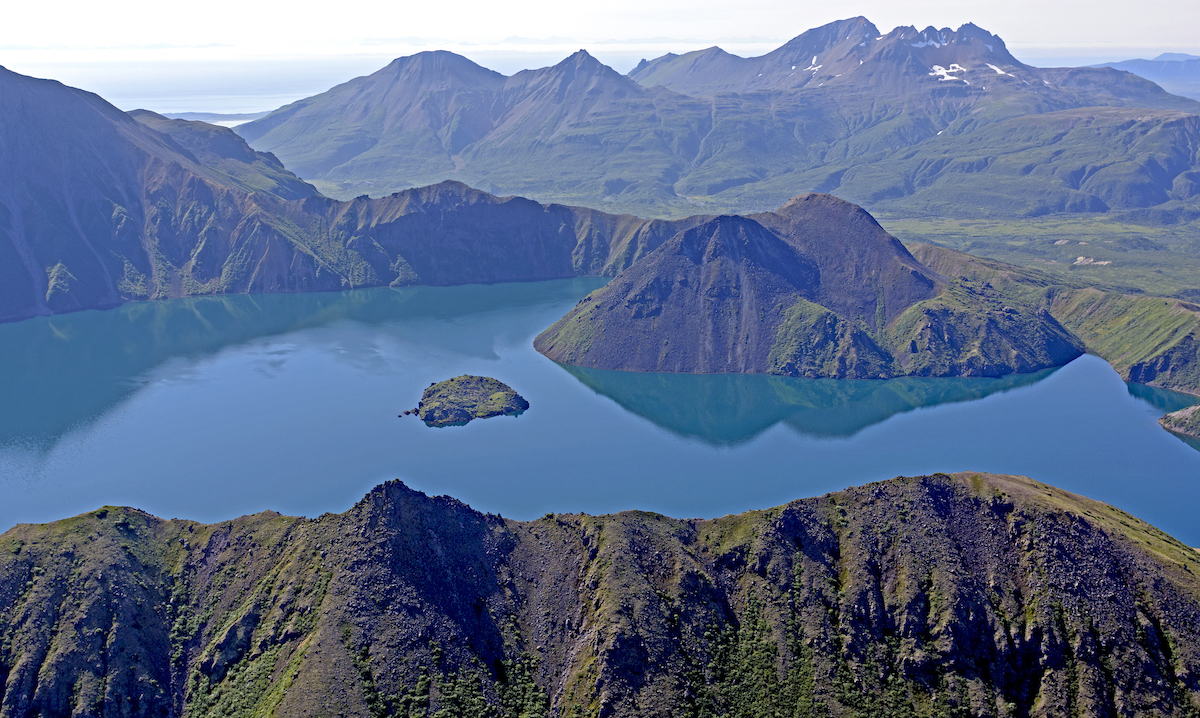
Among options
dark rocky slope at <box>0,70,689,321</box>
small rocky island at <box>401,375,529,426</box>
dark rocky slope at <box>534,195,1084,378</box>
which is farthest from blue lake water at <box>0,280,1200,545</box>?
dark rocky slope at <box>0,70,689,321</box>

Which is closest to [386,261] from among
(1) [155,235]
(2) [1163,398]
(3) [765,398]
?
(1) [155,235]

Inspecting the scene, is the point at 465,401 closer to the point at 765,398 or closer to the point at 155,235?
the point at 765,398

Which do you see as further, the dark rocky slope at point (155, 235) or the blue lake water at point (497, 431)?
the dark rocky slope at point (155, 235)

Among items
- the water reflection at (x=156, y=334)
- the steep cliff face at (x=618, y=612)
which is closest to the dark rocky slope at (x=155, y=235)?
the water reflection at (x=156, y=334)

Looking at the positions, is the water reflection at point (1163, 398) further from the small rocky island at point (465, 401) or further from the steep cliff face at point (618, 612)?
the small rocky island at point (465, 401)

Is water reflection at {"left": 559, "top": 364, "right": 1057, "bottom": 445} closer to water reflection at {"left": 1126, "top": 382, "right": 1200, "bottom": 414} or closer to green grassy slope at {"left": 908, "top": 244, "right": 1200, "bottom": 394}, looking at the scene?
water reflection at {"left": 1126, "top": 382, "right": 1200, "bottom": 414}

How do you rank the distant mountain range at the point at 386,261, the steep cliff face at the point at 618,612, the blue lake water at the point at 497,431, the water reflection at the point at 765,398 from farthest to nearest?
the distant mountain range at the point at 386,261 → the water reflection at the point at 765,398 → the blue lake water at the point at 497,431 → the steep cliff face at the point at 618,612

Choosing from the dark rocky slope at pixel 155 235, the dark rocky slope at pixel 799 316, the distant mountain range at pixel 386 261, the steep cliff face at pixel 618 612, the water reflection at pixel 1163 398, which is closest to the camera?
the steep cliff face at pixel 618 612
